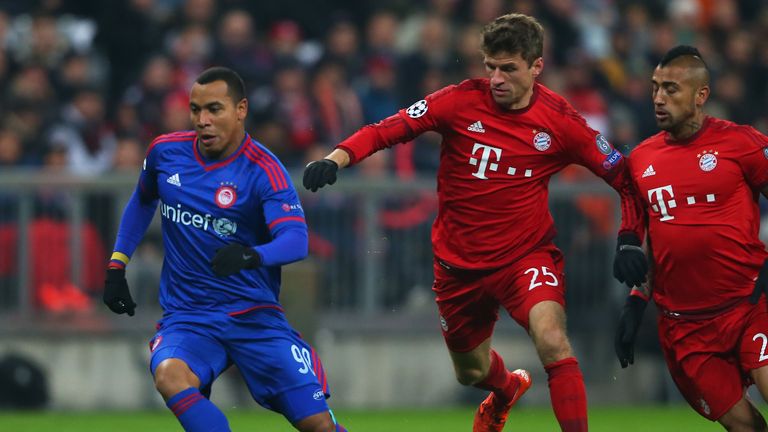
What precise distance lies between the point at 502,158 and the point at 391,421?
5.07 metres

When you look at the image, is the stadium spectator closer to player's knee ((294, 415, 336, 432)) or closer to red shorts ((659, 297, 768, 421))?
player's knee ((294, 415, 336, 432))

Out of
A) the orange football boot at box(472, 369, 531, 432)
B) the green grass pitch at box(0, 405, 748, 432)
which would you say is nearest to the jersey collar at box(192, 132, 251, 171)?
the orange football boot at box(472, 369, 531, 432)

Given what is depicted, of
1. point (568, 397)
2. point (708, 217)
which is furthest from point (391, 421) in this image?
point (708, 217)

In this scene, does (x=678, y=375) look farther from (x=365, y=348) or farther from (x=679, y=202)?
(x=365, y=348)

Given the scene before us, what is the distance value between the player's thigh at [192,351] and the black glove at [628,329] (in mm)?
2224

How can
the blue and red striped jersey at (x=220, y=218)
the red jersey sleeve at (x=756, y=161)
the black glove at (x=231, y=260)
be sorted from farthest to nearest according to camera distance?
the red jersey sleeve at (x=756, y=161) → the blue and red striped jersey at (x=220, y=218) → the black glove at (x=231, y=260)

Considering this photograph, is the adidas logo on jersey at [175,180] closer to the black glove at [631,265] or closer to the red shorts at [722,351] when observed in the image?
the black glove at [631,265]

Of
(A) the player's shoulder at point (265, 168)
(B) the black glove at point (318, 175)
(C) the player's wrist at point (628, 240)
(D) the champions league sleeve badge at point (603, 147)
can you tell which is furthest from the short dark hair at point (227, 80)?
(C) the player's wrist at point (628, 240)

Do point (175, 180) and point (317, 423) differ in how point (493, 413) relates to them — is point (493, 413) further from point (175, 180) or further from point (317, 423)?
point (175, 180)

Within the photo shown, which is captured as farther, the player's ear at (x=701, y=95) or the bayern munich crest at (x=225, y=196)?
the player's ear at (x=701, y=95)

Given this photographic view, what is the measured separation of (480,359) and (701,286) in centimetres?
168

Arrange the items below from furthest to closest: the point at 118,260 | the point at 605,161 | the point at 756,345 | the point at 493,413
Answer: the point at 493,413
the point at 605,161
the point at 118,260
the point at 756,345

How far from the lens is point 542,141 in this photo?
30.6ft

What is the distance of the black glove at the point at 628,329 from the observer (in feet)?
30.1
